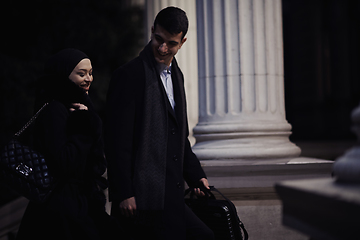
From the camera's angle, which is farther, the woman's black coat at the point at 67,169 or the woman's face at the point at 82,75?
the woman's face at the point at 82,75

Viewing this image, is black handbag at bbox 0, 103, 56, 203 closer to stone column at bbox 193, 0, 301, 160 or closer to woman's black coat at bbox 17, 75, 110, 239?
woman's black coat at bbox 17, 75, 110, 239

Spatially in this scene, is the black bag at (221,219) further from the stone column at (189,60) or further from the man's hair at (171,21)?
the stone column at (189,60)

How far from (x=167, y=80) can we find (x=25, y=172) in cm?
110

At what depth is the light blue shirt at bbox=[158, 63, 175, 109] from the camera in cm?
305

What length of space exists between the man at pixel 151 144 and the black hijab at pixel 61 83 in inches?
10.5

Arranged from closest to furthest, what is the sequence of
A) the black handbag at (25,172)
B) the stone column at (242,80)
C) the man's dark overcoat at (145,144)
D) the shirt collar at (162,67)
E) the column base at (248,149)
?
the black handbag at (25,172) → the man's dark overcoat at (145,144) → the shirt collar at (162,67) → the column base at (248,149) → the stone column at (242,80)

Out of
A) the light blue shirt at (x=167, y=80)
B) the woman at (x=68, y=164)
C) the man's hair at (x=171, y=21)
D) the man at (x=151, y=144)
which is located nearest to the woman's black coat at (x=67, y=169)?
the woman at (x=68, y=164)

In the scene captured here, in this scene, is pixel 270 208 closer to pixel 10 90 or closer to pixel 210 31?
pixel 210 31

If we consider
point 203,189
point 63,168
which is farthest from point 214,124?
point 63,168

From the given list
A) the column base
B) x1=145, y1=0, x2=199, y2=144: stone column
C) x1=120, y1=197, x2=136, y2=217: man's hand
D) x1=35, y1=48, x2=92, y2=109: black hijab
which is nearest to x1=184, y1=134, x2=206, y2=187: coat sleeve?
x1=120, y1=197, x2=136, y2=217: man's hand

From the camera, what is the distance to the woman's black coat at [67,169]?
2.66 meters

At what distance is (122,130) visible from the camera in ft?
9.06

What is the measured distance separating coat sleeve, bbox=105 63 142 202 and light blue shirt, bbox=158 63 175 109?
239mm

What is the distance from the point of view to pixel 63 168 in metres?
2.66
